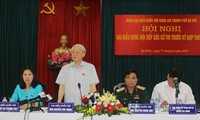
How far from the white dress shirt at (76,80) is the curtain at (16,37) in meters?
3.38

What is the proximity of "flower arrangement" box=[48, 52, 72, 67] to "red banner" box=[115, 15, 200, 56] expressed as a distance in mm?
1015

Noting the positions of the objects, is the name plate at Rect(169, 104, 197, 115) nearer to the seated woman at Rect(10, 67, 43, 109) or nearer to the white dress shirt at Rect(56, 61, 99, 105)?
the white dress shirt at Rect(56, 61, 99, 105)

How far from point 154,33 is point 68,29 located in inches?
69.4

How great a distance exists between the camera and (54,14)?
6625mm

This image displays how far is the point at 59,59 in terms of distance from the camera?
20.1 ft

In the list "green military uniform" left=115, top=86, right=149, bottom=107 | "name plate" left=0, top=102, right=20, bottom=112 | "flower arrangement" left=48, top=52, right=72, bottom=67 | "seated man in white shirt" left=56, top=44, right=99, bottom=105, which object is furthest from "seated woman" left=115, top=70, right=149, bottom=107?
"flower arrangement" left=48, top=52, right=72, bottom=67

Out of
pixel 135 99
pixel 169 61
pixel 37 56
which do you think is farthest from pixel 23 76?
pixel 169 61

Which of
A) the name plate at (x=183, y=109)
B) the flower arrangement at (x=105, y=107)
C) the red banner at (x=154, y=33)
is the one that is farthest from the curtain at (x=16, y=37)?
the name plate at (x=183, y=109)

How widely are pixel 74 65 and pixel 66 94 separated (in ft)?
1.05

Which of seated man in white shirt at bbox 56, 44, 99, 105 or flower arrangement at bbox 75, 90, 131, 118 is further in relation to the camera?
seated man in white shirt at bbox 56, 44, 99, 105

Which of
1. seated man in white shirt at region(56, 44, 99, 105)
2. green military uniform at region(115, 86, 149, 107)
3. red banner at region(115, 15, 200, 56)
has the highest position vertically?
red banner at region(115, 15, 200, 56)

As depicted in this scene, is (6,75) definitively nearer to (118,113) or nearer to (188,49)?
(188,49)

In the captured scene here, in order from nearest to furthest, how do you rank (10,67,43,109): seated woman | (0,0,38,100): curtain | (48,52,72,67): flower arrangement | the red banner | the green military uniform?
(10,67,43,109): seated woman < the green military uniform < (48,52,72,67): flower arrangement < the red banner < (0,0,38,100): curtain

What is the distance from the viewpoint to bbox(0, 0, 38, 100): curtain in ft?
21.6
